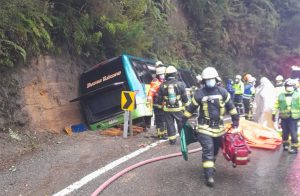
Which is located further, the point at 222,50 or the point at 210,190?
the point at 222,50

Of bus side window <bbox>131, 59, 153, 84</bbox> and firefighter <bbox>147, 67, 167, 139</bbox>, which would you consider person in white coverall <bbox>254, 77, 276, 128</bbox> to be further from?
firefighter <bbox>147, 67, 167, 139</bbox>

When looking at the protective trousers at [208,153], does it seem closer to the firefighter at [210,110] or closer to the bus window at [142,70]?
the firefighter at [210,110]

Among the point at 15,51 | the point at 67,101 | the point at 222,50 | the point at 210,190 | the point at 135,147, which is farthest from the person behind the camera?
the point at 222,50

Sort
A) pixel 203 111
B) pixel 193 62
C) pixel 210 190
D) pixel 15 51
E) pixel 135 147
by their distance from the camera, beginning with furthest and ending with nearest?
1. pixel 193 62
2. pixel 15 51
3. pixel 135 147
4. pixel 203 111
5. pixel 210 190

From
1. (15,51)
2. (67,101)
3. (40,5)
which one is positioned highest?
(40,5)

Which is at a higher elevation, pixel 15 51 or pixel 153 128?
pixel 15 51

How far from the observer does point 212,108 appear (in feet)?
21.2

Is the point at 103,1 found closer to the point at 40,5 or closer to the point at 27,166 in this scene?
the point at 40,5

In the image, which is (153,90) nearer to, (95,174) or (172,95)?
(172,95)

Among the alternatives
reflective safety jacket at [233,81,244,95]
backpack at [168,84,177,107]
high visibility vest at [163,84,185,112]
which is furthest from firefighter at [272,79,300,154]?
reflective safety jacket at [233,81,244,95]

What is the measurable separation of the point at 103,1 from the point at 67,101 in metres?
3.14

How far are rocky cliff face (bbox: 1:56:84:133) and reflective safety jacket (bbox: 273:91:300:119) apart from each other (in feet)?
17.4

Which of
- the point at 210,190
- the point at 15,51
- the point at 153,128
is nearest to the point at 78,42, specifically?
Result: the point at 15,51

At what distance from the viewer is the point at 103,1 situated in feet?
39.5
